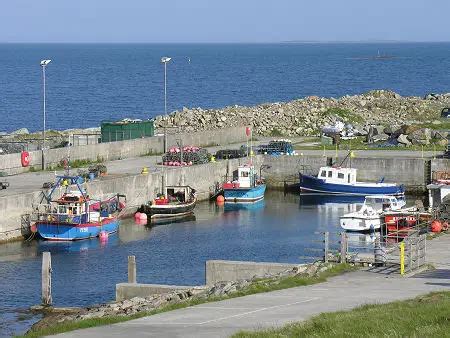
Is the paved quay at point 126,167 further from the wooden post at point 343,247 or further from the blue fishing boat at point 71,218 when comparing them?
the wooden post at point 343,247

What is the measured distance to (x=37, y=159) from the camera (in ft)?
227

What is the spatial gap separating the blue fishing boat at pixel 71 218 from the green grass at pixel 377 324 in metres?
29.8

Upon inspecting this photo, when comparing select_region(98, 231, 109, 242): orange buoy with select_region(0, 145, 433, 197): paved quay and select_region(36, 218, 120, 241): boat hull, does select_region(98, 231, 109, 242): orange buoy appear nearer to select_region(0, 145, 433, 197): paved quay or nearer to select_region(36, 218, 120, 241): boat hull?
select_region(36, 218, 120, 241): boat hull

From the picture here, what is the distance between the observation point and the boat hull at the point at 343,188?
2911 inches

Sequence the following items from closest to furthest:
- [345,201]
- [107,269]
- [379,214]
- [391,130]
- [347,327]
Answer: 1. [347,327]
2. [107,269]
3. [379,214]
4. [345,201]
5. [391,130]

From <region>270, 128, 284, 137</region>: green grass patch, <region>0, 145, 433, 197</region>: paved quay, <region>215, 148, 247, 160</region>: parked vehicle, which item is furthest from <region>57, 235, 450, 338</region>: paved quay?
<region>270, 128, 284, 137</region>: green grass patch

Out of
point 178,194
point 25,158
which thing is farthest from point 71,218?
point 178,194

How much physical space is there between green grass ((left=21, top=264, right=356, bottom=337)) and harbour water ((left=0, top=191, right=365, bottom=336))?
23.8 feet

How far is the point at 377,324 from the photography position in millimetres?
26734

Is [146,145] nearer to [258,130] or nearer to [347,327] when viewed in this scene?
[258,130]

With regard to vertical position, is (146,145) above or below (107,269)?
above

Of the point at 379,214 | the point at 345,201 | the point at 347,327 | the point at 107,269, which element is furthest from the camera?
the point at 345,201

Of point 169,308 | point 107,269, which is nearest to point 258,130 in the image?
point 107,269

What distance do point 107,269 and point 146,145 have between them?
29.3 metres
